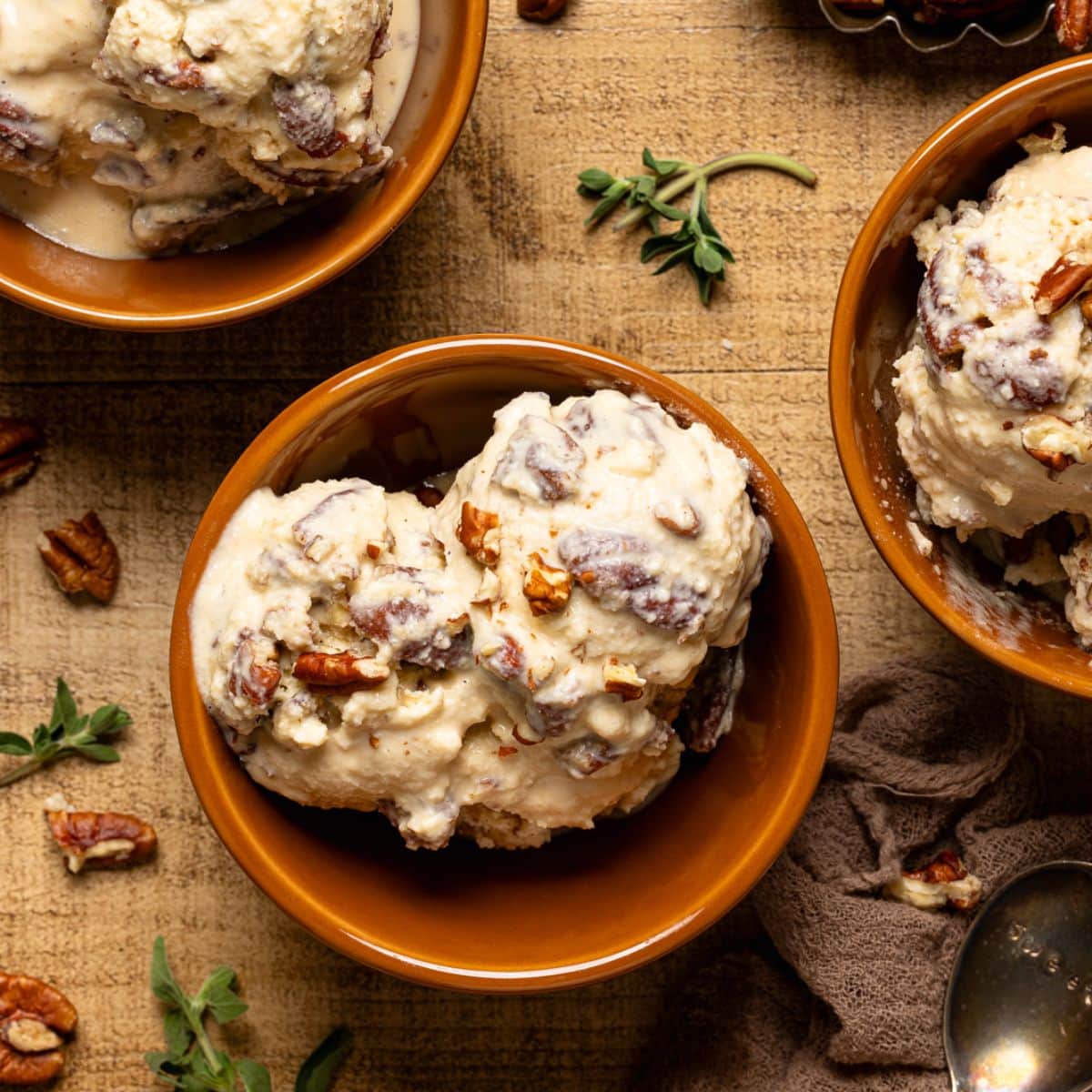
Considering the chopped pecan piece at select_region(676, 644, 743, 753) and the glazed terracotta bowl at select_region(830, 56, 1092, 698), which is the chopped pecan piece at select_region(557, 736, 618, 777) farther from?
the glazed terracotta bowl at select_region(830, 56, 1092, 698)

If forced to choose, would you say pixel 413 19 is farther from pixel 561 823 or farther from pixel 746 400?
pixel 561 823

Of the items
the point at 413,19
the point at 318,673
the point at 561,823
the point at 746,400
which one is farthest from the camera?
the point at 746,400

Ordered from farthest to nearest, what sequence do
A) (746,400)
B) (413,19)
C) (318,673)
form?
(746,400) → (413,19) → (318,673)

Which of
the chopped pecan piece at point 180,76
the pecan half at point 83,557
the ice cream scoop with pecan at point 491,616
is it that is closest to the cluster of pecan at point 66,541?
the pecan half at point 83,557

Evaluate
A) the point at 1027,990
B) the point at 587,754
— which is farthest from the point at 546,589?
the point at 1027,990

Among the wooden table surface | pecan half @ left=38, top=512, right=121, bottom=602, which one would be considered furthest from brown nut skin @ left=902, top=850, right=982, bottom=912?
pecan half @ left=38, top=512, right=121, bottom=602

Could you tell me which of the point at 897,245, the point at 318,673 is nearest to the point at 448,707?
the point at 318,673

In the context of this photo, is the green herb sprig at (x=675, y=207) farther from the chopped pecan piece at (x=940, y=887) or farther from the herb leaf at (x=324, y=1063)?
the herb leaf at (x=324, y=1063)
